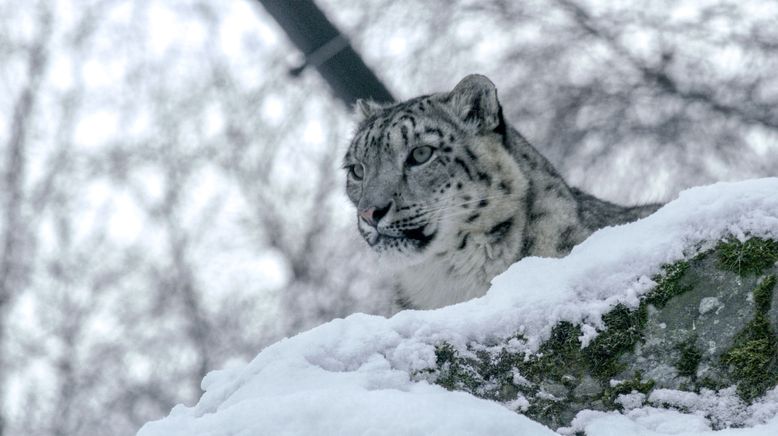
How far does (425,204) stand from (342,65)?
118 cm

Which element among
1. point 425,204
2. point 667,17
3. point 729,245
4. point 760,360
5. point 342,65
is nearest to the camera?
point 760,360

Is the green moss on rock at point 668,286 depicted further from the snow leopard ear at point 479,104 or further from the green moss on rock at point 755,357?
the snow leopard ear at point 479,104

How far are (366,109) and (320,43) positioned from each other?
0.58m

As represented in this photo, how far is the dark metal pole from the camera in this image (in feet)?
20.8

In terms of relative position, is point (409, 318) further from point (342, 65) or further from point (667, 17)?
point (667, 17)

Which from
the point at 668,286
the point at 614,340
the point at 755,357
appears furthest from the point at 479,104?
the point at 755,357

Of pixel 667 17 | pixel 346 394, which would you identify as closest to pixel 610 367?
pixel 346 394

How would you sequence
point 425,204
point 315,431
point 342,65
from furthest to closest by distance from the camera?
1. point 342,65
2. point 425,204
3. point 315,431

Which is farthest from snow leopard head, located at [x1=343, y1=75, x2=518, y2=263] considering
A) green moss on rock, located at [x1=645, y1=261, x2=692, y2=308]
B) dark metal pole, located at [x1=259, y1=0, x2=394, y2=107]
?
green moss on rock, located at [x1=645, y1=261, x2=692, y2=308]

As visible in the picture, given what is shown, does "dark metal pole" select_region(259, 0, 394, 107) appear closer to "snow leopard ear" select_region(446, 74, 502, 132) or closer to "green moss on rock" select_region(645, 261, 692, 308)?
"snow leopard ear" select_region(446, 74, 502, 132)

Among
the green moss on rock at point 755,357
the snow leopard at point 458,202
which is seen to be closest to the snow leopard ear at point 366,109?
the snow leopard at point 458,202

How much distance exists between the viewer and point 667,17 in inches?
384

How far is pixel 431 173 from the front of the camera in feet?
19.5

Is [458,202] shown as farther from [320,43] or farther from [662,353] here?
[662,353]
